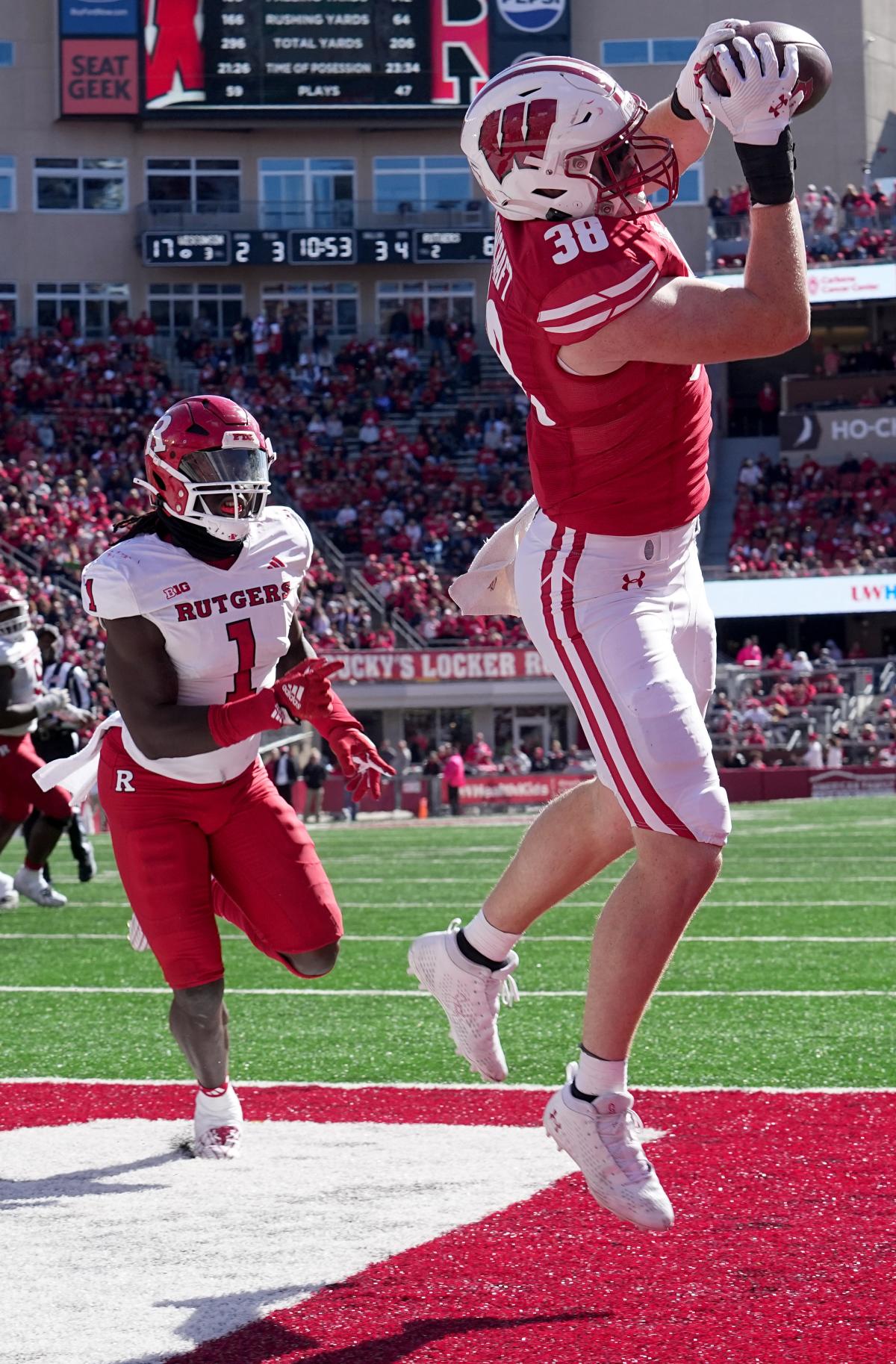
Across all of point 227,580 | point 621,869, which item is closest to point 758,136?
point 227,580

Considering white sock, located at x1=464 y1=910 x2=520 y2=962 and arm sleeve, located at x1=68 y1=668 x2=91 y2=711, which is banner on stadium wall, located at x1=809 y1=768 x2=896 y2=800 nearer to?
arm sleeve, located at x1=68 y1=668 x2=91 y2=711

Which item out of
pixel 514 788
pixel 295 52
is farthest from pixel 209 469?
pixel 295 52

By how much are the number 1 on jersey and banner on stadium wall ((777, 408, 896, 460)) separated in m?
32.1

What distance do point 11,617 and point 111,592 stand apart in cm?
607

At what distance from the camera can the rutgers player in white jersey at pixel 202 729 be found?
443 cm

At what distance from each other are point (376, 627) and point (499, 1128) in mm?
27416

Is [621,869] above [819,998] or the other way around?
the other way around

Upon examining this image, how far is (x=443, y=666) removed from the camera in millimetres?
30750

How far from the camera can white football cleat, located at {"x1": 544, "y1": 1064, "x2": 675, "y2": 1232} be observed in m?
3.17

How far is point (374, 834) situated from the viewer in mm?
20797

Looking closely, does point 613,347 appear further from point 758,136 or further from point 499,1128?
point 499,1128

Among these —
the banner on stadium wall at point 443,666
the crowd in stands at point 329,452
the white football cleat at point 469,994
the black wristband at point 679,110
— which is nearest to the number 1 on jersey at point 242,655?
the white football cleat at point 469,994

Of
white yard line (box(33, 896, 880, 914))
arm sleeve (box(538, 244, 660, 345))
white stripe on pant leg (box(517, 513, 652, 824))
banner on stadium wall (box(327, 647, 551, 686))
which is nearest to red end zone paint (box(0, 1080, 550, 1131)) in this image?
white stripe on pant leg (box(517, 513, 652, 824))

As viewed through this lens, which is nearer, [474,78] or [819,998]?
[819,998]
